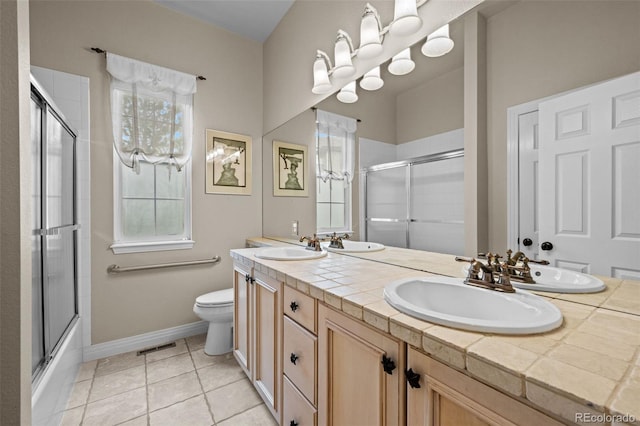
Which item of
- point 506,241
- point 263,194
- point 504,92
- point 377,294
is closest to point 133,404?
point 377,294

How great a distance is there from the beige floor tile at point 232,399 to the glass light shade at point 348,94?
196 cm

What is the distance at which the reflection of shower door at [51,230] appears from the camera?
132 centimetres

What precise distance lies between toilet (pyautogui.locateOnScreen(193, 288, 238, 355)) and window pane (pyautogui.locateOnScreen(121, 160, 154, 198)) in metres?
1.01

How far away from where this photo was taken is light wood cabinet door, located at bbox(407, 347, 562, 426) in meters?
0.49

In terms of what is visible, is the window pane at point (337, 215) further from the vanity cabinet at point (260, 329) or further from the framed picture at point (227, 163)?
the framed picture at point (227, 163)

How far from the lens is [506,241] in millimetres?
991

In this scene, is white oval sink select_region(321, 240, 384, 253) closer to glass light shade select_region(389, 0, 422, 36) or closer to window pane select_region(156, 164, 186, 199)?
glass light shade select_region(389, 0, 422, 36)

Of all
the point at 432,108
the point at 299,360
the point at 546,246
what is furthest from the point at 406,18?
the point at 299,360

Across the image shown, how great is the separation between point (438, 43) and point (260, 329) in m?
1.69

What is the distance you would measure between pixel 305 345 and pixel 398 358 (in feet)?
1.61

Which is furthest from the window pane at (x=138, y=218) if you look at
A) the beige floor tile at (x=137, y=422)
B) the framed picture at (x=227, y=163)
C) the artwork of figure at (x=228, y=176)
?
the beige floor tile at (x=137, y=422)

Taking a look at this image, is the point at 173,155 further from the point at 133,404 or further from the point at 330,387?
the point at 330,387

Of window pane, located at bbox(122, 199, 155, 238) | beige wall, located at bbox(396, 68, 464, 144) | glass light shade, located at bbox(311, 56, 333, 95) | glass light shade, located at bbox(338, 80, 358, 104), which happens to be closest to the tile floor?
window pane, located at bbox(122, 199, 155, 238)

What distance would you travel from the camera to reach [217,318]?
209 cm
